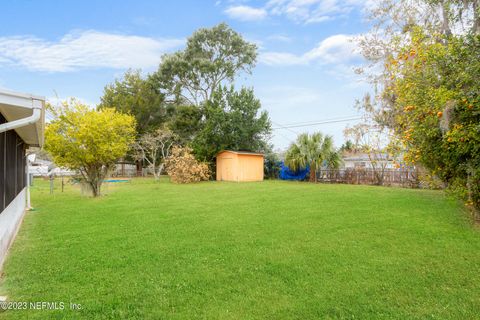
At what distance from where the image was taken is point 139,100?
27.0 m

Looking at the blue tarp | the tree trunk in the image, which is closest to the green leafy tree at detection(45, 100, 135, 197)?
the tree trunk

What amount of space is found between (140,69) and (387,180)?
24.5 meters

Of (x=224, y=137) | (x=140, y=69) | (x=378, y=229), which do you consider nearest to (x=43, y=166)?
(x=140, y=69)

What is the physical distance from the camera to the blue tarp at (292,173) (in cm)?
2041

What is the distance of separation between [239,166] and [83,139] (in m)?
11.5

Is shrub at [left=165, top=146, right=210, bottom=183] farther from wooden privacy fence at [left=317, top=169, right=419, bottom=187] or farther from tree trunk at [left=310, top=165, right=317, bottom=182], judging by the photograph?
wooden privacy fence at [left=317, top=169, right=419, bottom=187]

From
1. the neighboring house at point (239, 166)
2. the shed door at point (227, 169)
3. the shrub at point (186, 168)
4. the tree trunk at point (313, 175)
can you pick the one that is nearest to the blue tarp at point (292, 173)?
the tree trunk at point (313, 175)

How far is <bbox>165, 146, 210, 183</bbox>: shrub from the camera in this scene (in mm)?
19547

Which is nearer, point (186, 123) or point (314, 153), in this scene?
point (314, 153)

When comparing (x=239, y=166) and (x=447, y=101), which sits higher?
(x=447, y=101)

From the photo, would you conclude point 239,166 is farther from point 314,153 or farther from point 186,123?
point 186,123

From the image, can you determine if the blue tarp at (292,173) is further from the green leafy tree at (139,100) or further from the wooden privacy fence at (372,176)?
the green leafy tree at (139,100)

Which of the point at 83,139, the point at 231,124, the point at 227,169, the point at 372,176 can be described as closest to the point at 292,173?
the point at 227,169

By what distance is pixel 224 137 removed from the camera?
22.2m
